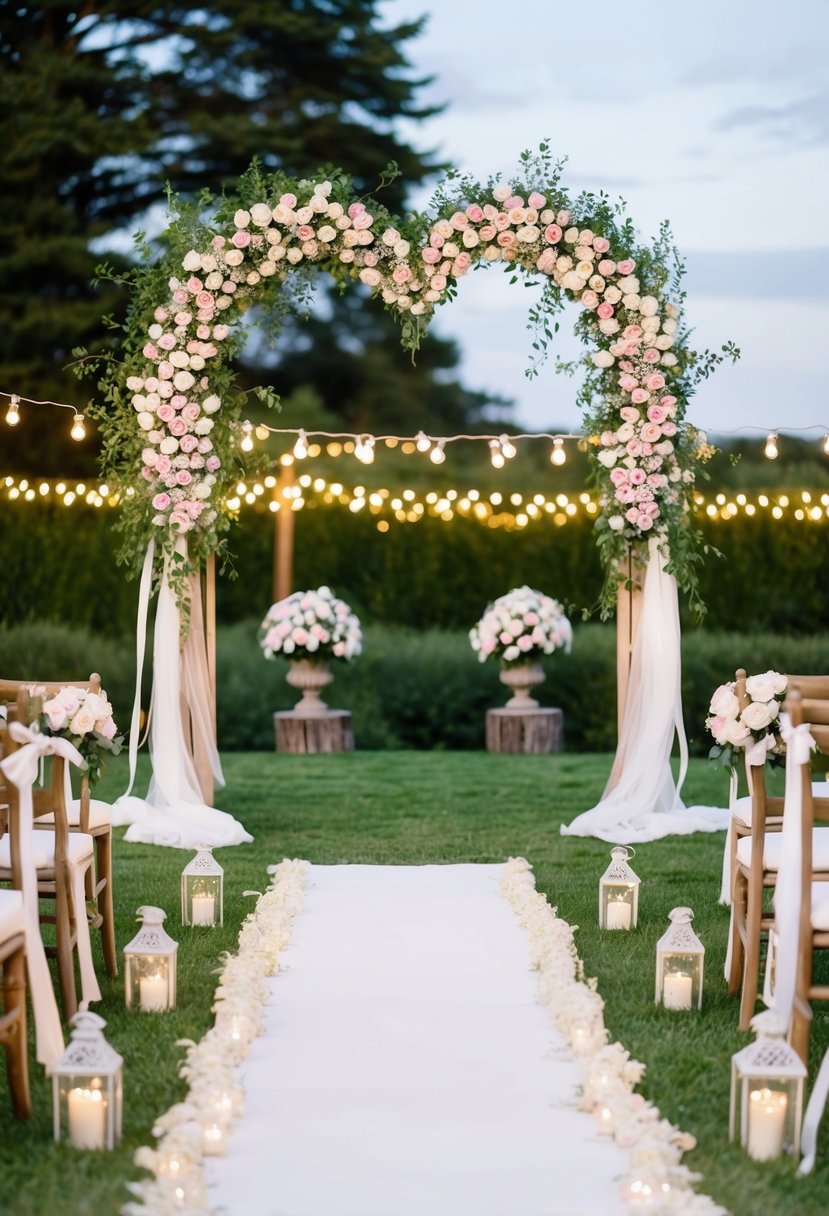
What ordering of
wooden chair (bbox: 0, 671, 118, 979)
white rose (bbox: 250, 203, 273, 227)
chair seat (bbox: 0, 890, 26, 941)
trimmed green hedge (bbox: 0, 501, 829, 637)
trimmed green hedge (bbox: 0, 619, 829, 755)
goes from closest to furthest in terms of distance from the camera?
chair seat (bbox: 0, 890, 26, 941)
wooden chair (bbox: 0, 671, 118, 979)
white rose (bbox: 250, 203, 273, 227)
trimmed green hedge (bbox: 0, 619, 829, 755)
trimmed green hedge (bbox: 0, 501, 829, 637)

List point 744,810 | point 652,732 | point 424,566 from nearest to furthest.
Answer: point 744,810, point 652,732, point 424,566

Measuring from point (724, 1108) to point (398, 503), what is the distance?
8.86 metres

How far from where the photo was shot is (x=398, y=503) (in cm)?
1210

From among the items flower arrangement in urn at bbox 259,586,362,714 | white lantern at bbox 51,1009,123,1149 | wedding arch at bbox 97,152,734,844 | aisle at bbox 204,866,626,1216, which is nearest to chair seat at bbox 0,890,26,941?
white lantern at bbox 51,1009,123,1149

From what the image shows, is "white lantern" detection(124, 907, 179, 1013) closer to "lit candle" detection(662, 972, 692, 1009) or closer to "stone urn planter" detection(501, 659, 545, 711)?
"lit candle" detection(662, 972, 692, 1009)

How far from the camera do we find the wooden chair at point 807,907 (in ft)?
11.4

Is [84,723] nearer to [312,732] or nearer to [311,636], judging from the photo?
[311,636]

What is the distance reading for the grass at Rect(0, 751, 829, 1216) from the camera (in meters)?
3.11

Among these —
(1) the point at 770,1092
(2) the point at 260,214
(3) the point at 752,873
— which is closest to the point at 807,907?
(1) the point at 770,1092

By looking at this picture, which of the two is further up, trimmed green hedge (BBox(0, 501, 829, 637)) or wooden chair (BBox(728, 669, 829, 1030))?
trimmed green hedge (BBox(0, 501, 829, 637))

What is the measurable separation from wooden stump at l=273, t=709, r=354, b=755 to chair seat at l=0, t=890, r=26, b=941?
771 cm

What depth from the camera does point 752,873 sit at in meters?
4.26

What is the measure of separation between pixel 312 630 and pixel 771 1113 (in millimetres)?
7989

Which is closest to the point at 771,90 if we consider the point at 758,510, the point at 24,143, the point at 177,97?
the point at 758,510
